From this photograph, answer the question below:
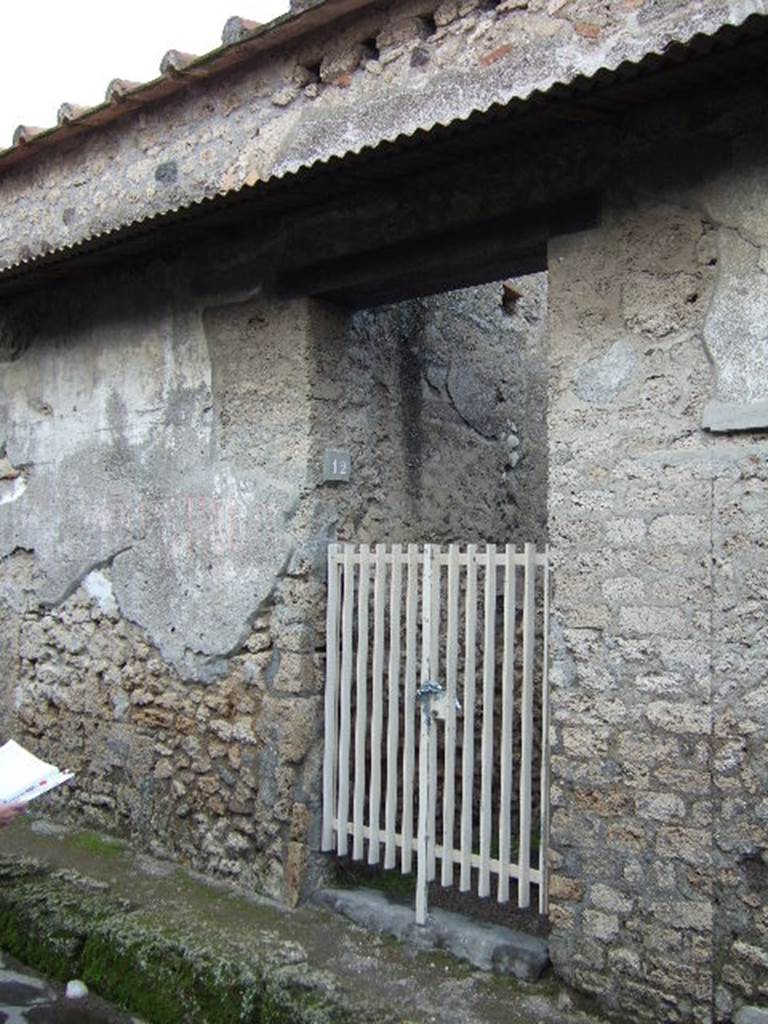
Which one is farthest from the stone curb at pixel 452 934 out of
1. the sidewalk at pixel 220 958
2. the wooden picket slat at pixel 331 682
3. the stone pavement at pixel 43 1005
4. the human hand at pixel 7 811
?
the human hand at pixel 7 811

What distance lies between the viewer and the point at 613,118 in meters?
3.89

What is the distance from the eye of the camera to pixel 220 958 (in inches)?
160

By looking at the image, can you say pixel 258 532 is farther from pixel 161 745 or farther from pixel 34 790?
pixel 34 790

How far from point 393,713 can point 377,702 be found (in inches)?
4.8

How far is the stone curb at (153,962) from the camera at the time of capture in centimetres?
384

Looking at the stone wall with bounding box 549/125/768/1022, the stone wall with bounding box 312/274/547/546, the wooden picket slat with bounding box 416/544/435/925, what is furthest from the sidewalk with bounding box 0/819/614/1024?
the stone wall with bounding box 312/274/547/546

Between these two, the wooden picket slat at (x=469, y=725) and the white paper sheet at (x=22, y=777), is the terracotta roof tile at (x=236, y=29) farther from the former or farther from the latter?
the white paper sheet at (x=22, y=777)

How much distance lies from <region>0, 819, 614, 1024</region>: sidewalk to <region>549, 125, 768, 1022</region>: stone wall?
38 centimetres

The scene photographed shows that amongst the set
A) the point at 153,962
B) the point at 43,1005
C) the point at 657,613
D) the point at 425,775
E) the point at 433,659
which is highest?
A: the point at 657,613

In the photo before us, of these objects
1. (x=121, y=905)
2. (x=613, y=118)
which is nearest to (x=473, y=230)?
(x=613, y=118)

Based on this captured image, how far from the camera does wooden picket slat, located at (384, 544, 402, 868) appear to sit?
4.49 meters

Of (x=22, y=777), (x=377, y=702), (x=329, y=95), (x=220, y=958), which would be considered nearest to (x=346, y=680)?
(x=377, y=702)

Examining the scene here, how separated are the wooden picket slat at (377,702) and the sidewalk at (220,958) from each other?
1.38 feet

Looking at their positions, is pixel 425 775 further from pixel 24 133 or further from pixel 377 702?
pixel 24 133
